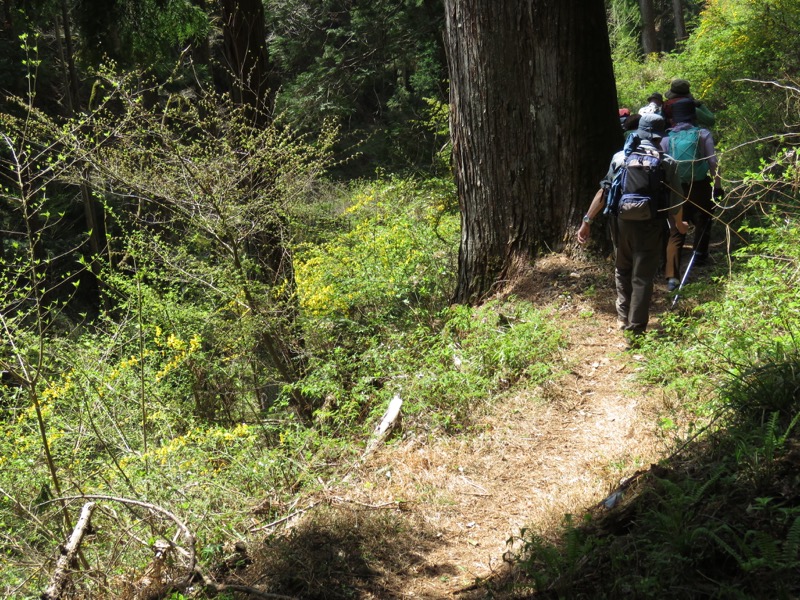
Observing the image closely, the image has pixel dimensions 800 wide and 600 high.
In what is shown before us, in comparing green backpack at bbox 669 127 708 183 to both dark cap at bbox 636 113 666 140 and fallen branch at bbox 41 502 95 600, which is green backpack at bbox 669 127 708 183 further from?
fallen branch at bbox 41 502 95 600

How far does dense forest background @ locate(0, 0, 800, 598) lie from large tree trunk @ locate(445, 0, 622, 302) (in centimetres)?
23

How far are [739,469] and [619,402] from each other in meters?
2.03

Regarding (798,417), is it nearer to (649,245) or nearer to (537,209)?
(649,245)

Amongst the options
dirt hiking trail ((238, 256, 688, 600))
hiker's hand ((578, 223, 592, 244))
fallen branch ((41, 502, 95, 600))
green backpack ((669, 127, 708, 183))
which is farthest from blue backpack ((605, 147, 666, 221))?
fallen branch ((41, 502, 95, 600))

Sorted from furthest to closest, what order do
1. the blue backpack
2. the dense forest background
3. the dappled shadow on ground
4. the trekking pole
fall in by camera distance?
the trekking pole
the blue backpack
the dense forest background
the dappled shadow on ground

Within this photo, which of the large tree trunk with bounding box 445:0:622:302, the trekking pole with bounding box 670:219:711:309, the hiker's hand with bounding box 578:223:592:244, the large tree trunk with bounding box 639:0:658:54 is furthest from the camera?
the large tree trunk with bounding box 639:0:658:54

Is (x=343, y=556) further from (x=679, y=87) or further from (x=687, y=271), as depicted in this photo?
(x=679, y=87)

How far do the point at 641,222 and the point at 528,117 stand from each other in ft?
6.28

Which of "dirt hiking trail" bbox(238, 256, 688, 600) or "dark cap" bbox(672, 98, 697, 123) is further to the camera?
"dark cap" bbox(672, 98, 697, 123)

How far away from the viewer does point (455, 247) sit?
8.82 metres

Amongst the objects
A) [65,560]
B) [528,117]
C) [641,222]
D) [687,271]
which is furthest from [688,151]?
[65,560]

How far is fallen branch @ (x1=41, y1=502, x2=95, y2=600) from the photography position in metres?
3.47

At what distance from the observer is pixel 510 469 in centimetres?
480

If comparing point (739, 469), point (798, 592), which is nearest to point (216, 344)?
point (739, 469)
